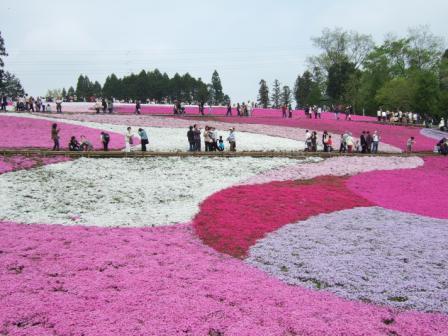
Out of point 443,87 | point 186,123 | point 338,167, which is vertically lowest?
point 338,167

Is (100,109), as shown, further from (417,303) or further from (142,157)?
(417,303)

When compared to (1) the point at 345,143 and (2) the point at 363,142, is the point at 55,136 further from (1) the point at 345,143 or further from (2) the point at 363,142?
(2) the point at 363,142

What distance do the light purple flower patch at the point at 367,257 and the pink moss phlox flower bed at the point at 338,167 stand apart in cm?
807

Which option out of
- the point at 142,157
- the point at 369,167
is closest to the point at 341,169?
the point at 369,167

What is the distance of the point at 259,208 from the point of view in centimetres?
2034

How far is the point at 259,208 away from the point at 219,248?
18.0 ft

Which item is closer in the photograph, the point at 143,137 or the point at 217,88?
the point at 143,137

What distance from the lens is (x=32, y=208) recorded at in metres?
19.5

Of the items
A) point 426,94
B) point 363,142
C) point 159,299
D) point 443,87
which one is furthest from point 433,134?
point 159,299

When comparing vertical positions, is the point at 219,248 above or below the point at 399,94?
below

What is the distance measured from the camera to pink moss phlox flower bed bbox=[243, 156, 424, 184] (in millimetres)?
27359

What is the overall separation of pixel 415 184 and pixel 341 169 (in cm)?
487

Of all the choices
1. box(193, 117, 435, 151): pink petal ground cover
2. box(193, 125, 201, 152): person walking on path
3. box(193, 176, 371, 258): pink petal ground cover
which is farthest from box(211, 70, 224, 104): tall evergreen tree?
box(193, 176, 371, 258): pink petal ground cover

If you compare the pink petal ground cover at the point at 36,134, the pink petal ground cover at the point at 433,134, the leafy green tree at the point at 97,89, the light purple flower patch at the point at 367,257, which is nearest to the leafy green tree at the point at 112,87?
the leafy green tree at the point at 97,89
